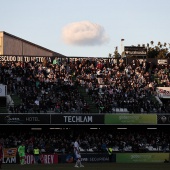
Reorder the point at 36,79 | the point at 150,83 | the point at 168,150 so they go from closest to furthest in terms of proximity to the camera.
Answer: the point at 168,150, the point at 36,79, the point at 150,83

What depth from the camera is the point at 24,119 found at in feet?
157

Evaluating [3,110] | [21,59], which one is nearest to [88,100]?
Result: [3,110]

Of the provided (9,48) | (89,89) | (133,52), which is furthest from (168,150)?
Answer: (9,48)

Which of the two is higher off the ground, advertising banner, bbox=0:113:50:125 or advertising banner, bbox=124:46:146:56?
advertising banner, bbox=124:46:146:56

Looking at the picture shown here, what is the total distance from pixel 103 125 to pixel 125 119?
259 cm

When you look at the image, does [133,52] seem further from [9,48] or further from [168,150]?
[168,150]

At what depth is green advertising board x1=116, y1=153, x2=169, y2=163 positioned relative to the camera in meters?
45.8

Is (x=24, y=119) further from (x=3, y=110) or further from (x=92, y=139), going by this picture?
(x=92, y=139)

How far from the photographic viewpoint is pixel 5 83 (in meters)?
51.3

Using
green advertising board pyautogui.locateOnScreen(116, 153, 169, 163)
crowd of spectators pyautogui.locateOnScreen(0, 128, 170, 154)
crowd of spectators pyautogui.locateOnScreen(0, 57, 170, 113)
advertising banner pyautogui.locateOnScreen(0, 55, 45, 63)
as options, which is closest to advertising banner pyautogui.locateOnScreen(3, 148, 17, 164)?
crowd of spectators pyautogui.locateOnScreen(0, 128, 170, 154)

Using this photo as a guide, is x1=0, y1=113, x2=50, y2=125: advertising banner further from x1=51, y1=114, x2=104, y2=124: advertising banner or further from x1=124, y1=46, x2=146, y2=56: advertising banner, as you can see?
x1=124, y1=46, x2=146, y2=56: advertising banner

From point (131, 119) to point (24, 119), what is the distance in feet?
31.0

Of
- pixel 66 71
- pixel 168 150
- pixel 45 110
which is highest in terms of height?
pixel 66 71

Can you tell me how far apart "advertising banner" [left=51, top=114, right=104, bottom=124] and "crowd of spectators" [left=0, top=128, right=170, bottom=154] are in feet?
4.98
